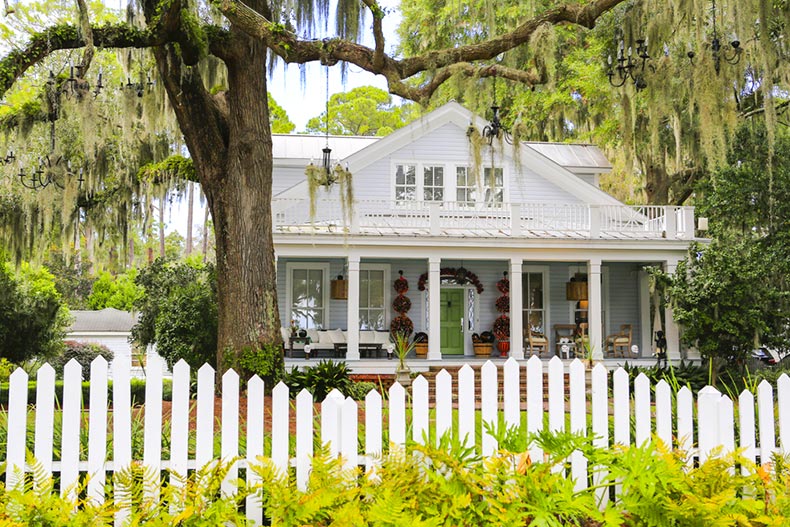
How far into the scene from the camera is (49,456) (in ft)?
12.8

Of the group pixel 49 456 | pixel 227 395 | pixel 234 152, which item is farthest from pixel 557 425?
pixel 234 152

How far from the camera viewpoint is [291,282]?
57.0 feet

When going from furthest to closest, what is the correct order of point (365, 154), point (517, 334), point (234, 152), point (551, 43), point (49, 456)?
Result: point (365, 154) < point (517, 334) < point (234, 152) < point (551, 43) < point (49, 456)

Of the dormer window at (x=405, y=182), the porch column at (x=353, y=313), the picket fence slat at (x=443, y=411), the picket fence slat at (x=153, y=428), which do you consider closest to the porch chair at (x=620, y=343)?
the dormer window at (x=405, y=182)

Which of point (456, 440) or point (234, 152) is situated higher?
point (234, 152)

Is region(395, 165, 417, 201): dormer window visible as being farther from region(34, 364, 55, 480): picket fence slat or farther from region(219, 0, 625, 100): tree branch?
region(34, 364, 55, 480): picket fence slat

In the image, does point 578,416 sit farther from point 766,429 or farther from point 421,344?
point 421,344

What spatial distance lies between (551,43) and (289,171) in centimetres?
1049

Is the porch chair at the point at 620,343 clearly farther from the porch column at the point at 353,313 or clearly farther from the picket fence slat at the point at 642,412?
the picket fence slat at the point at 642,412

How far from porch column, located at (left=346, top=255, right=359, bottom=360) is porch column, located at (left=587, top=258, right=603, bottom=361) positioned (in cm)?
486

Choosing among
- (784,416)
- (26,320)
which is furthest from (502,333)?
(784,416)

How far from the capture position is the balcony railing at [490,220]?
1584cm

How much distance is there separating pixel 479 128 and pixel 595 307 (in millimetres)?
4994

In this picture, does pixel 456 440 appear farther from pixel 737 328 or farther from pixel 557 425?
pixel 737 328
